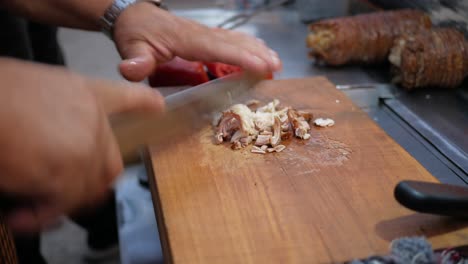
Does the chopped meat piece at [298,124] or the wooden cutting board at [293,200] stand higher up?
the chopped meat piece at [298,124]

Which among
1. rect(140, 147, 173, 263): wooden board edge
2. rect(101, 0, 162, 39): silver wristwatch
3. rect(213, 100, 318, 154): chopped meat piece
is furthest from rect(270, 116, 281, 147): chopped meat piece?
rect(101, 0, 162, 39): silver wristwatch

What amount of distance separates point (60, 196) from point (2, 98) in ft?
0.43

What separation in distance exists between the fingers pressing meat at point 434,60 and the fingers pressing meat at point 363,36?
138 mm

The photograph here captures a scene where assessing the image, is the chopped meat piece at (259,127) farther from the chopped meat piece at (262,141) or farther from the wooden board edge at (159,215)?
the wooden board edge at (159,215)

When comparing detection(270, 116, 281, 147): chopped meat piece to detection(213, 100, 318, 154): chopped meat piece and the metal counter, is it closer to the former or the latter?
detection(213, 100, 318, 154): chopped meat piece

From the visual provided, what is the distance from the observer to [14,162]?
0.51 metres

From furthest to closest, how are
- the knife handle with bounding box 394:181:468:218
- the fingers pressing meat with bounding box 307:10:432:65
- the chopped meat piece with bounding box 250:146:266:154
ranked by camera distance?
the fingers pressing meat with bounding box 307:10:432:65 → the chopped meat piece with bounding box 250:146:266:154 → the knife handle with bounding box 394:181:468:218

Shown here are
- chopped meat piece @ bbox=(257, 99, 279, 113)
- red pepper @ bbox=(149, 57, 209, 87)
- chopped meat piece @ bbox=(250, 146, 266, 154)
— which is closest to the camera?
chopped meat piece @ bbox=(250, 146, 266, 154)

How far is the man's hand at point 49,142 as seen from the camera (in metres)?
0.51

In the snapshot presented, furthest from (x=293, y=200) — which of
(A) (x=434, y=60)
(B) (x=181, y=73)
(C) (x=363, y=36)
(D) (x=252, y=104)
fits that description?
(C) (x=363, y=36)

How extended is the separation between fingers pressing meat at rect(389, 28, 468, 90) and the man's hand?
989 mm

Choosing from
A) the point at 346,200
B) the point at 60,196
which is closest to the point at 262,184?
the point at 346,200

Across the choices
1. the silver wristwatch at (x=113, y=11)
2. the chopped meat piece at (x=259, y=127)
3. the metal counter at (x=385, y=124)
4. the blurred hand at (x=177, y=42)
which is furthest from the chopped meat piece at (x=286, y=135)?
the silver wristwatch at (x=113, y=11)

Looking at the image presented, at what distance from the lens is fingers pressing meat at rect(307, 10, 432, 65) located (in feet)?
4.90
